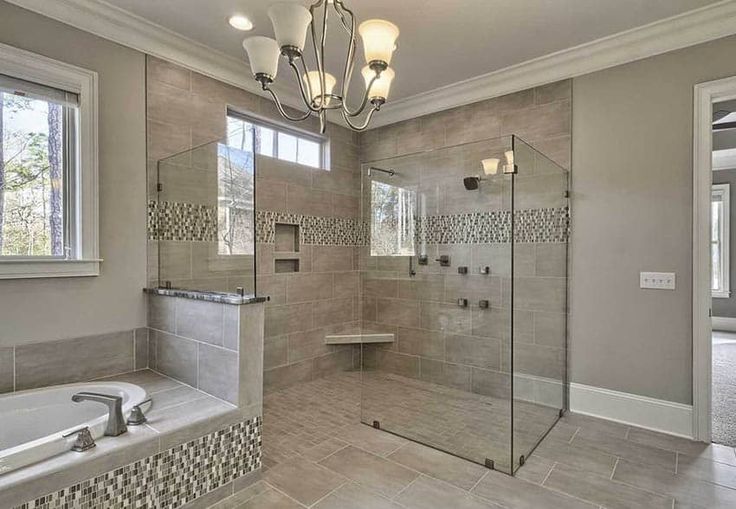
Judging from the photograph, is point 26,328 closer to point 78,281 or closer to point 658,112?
point 78,281

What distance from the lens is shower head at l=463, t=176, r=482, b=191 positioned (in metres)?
3.10

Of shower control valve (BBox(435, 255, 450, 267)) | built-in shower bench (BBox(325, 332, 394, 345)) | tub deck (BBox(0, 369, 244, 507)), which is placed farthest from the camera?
built-in shower bench (BBox(325, 332, 394, 345))

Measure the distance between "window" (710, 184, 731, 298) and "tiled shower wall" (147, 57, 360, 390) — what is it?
6.13 m

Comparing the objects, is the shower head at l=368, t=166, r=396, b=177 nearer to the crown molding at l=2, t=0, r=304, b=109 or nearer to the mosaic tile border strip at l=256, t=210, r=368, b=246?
the mosaic tile border strip at l=256, t=210, r=368, b=246

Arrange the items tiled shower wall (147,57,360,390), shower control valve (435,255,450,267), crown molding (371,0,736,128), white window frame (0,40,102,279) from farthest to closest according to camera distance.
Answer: shower control valve (435,255,450,267)
tiled shower wall (147,57,360,390)
crown molding (371,0,736,128)
white window frame (0,40,102,279)

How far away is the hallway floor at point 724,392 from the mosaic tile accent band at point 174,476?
2960mm

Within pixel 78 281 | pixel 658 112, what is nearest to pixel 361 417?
pixel 78 281

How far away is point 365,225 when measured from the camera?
3842mm

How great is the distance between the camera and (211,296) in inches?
89.3

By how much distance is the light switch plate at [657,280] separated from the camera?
8.86ft

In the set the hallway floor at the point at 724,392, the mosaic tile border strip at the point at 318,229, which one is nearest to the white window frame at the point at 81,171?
the mosaic tile border strip at the point at 318,229

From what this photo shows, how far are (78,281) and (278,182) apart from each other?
67.0 inches


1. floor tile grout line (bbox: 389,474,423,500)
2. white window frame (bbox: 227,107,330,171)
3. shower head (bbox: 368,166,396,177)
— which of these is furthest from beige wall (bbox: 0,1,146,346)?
→ floor tile grout line (bbox: 389,474,423,500)

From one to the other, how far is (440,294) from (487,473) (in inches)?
53.5
